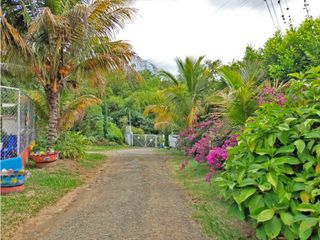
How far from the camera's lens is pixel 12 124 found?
7.62 m

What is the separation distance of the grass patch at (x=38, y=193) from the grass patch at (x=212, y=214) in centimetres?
246

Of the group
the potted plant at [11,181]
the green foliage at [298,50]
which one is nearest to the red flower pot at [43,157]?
the potted plant at [11,181]

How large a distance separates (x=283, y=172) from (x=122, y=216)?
2639 mm

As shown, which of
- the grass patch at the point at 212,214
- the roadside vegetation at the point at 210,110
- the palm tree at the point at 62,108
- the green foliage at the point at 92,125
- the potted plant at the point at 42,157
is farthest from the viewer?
the green foliage at the point at 92,125

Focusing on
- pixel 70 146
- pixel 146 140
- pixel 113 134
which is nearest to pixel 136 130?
pixel 146 140

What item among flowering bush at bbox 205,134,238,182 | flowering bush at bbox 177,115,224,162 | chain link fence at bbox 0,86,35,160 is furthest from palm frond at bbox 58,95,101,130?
flowering bush at bbox 205,134,238,182

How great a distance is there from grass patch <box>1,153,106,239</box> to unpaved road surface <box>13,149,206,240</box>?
283mm

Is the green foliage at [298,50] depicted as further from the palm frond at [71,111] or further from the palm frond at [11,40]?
the palm frond at [11,40]

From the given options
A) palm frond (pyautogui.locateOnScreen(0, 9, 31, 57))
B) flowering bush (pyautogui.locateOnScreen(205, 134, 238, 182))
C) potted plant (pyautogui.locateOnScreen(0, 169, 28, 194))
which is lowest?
potted plant (pyautogui.locateOnScreen(0, 169, 28, 194))

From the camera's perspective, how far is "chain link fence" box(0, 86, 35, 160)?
22.9 feet

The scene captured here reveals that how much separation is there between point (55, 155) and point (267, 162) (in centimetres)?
712

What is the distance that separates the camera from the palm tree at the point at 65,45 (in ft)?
25.6

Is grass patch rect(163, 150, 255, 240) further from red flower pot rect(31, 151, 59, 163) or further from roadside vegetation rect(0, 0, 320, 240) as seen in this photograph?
red flower pot rect(31, 151, 59, 163)

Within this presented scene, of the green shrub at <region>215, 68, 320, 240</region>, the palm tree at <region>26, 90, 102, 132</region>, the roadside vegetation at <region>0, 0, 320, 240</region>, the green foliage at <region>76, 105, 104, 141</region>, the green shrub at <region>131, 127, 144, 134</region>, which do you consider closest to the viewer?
the green shrub at <region>215, 68, 320, 240</region>
